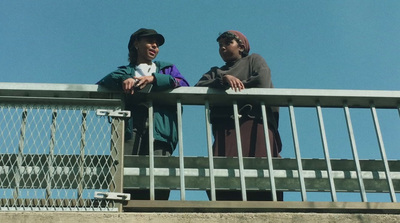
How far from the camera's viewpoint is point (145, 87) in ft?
13.9

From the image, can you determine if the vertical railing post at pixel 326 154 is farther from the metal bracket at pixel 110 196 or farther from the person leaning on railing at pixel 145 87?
the metal bracket at pixel 110 196

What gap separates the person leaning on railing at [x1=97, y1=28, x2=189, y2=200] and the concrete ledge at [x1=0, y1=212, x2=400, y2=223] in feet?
2.14

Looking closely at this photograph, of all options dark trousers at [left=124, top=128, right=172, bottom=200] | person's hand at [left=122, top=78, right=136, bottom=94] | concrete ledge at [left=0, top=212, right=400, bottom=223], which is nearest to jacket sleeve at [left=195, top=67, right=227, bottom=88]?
dark trousers at [left=124, top=128, right=172, bottom=200]

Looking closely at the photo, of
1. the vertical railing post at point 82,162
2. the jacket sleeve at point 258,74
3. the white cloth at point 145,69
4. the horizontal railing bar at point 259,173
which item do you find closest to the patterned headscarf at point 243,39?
the jacket sleeve at point 258,74

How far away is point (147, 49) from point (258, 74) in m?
1.04

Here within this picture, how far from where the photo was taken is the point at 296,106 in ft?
14.4

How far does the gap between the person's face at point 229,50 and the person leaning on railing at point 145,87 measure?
55 cm

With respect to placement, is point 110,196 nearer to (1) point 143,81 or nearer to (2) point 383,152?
(1) point 143,81

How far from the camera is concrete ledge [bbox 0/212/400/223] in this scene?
141 inches

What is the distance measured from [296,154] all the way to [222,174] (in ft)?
1.66

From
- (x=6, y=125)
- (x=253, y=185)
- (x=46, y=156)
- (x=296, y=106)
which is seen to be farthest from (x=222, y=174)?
(x=6, y=125)

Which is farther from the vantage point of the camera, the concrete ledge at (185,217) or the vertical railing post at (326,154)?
the vertical railing post at (326,154)

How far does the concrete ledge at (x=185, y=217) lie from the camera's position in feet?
11.7

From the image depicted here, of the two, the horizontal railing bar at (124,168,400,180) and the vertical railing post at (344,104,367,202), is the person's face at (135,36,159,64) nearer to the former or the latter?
the horizontal railing bar at (124,168,400,180)
